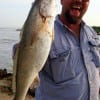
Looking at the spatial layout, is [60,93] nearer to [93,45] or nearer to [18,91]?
[93,45]

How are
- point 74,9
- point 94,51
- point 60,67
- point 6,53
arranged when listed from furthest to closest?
point 6,53 → point 94,51 → point 74,9 → point 60,67

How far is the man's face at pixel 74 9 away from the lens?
5.04 meters

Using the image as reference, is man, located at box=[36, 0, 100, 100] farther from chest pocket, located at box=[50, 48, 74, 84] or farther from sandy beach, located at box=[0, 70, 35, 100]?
sandy beach, located at box=[0, 70, 35, 100]

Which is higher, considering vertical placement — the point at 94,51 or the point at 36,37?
the point at 36,37

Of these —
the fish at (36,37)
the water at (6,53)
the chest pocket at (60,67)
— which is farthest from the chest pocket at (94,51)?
the water at (6,53)

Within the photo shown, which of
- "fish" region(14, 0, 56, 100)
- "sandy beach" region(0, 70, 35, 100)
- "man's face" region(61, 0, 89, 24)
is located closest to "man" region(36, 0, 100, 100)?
"man's face" region(61, 0, 89, 24)

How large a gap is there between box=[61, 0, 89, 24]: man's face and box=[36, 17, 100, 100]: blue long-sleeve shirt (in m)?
0.17

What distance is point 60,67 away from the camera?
4.87 m

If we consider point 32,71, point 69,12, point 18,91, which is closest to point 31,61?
point 32,71

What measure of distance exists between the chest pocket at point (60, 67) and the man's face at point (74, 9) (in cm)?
56

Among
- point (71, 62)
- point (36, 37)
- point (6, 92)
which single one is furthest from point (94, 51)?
point (6, 92)

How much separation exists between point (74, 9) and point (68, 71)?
0.92 meters

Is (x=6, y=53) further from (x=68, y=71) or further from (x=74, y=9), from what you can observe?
(x=68, y=71)

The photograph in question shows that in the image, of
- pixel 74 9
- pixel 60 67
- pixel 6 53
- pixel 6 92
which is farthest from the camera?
pixel 6 53
